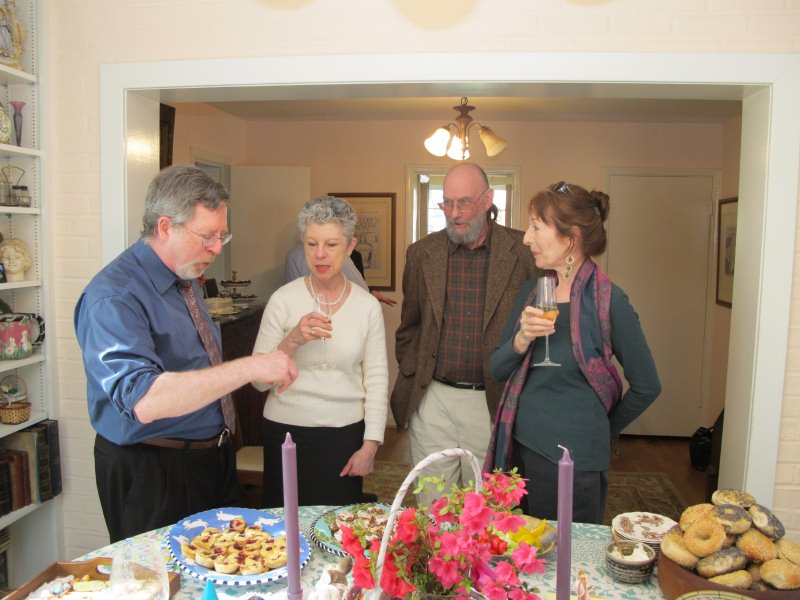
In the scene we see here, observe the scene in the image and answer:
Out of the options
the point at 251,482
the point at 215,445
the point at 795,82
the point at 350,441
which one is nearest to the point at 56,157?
the point at 215,445

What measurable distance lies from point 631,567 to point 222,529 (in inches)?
36.4

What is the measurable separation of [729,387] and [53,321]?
261cm

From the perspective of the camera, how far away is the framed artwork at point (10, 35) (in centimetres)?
234

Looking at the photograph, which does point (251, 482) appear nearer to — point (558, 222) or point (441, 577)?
point (558, 222)

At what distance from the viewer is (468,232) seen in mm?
2453

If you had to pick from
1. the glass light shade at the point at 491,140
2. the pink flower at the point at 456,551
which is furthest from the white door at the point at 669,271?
the pink flower at the point at 456,551

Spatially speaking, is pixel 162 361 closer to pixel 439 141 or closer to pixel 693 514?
pixel 693 514

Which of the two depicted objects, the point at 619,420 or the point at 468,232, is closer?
the point at 619,420

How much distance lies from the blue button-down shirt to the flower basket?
918mm

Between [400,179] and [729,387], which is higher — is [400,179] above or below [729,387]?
above

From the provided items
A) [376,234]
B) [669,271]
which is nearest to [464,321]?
[376,234]

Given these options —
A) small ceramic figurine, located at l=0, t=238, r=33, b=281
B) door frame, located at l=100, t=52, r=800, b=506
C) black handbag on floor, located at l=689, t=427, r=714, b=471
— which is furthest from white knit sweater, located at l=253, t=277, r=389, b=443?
black handbag on floor, located at l=689, t=427, r=714, b=471

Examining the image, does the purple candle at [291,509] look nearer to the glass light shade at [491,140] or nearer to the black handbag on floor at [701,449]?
the glass light shade at [491,140]

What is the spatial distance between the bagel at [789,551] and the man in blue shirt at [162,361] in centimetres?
107
